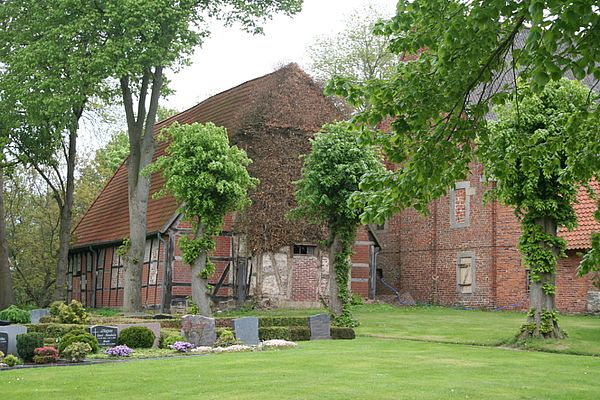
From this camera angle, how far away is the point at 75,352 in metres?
18.2

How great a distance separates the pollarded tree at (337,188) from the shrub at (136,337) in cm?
709

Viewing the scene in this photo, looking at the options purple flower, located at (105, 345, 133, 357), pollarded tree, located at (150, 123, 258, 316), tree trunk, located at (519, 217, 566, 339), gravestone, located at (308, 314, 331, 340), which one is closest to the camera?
purple flower, located at (105, 345, 133, 357)

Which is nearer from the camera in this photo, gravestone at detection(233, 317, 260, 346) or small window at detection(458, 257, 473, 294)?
gravestone at detection(233, 317, 260, 346)

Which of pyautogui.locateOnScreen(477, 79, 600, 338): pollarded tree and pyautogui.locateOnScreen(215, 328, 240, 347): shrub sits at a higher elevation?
pyautogui.locateOnScreen(477, 79, 600, 338): pollarded tree

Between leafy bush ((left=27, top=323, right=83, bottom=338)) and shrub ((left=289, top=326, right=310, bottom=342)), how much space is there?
18.8 feet

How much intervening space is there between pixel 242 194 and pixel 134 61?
21.9 feet

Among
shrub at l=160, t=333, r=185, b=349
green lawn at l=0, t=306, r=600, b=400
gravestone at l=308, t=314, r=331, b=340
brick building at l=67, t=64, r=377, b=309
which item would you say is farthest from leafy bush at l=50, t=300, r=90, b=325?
brick building at l=67, t=64, r=377, b=309

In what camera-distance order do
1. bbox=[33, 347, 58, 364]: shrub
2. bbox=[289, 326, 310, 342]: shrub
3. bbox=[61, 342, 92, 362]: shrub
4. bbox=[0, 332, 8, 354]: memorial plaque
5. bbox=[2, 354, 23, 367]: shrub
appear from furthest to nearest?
bbox=[289, 326, 310, 342]: shrub → bbox=[0, 332, 8, 354]: memorial plaque → bbox=[61, 342, 92, 362]: shrub → bbox=[33, 347, 58, 364]: shrub → bbox=[2, 354, 23, 367]: shrub

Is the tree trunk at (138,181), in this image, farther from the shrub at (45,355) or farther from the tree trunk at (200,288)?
the shrub at (45,355)

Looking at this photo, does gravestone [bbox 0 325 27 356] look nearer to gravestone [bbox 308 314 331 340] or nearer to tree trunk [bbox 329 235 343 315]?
gravestone [bbox 308 314 331 340]

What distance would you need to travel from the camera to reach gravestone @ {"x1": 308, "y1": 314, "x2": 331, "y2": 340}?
2400cm

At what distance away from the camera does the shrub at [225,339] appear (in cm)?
2147

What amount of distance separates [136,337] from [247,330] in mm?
3134

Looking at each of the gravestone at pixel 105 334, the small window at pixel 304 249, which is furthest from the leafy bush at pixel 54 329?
the small window at pixel 304 249
